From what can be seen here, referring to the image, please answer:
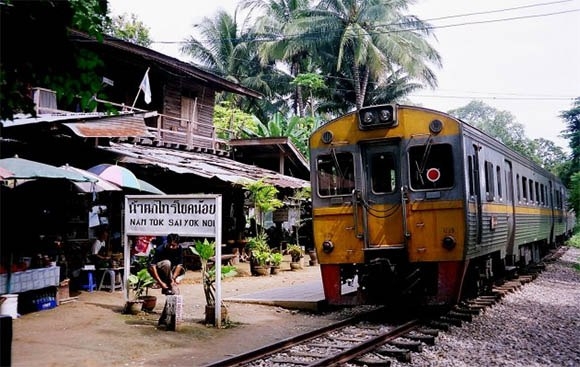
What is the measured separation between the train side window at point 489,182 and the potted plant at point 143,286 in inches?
208

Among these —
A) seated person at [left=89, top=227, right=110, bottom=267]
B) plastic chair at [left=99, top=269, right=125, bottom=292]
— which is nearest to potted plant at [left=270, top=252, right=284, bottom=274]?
seated person at [left=89, top=227, right=110, bottom=267]

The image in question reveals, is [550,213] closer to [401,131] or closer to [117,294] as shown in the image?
Result: [401,131]

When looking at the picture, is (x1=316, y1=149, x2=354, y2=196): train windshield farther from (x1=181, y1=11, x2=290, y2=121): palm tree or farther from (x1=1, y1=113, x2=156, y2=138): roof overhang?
(x1=181, y1=11, x2=290, y2=121): palm tree

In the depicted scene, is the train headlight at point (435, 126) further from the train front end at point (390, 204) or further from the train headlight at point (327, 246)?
the train headlight at point (327, 246)

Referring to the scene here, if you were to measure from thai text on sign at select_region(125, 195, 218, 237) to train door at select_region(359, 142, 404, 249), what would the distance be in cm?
211

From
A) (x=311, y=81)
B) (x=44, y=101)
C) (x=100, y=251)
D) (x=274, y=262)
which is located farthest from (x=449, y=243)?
(x=311, y=81)

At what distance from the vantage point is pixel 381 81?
32125 millimetres

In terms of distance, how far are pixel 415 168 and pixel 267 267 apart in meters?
7.45

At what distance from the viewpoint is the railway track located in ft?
19.7

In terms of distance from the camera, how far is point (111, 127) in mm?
10508

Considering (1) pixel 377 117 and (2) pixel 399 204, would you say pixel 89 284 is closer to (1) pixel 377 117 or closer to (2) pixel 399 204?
(2) pixel 399 204

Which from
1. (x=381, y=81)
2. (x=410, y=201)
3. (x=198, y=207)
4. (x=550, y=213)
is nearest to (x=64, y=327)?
(x=198, y=207)

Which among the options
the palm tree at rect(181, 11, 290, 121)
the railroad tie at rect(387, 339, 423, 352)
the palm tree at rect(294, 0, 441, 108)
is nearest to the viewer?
the railroad tie at rect(387, 339, 423, 352)

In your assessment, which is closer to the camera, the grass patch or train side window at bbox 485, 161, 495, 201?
train side window at bbox 485, 161, 495, 201
